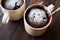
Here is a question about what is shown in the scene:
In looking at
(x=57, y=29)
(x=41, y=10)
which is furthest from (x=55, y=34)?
(x=41, y=10)

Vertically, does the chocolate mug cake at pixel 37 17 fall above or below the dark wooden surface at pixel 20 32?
above

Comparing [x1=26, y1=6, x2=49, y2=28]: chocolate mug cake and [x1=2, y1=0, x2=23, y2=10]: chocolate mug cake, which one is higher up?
[x1=2, y1=0, x2=23, y2=10]: chocolate mug cake

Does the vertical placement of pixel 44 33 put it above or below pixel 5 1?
below

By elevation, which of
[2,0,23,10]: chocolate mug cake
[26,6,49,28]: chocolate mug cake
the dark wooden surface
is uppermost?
[2,0,23,10]: chocolate mug cake

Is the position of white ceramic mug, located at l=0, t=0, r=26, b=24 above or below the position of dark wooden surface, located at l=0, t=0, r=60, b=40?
above

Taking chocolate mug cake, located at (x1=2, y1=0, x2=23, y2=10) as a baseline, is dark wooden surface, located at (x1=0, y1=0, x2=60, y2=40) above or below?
below

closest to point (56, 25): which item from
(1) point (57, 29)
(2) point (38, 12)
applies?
(1) point (57, 29)

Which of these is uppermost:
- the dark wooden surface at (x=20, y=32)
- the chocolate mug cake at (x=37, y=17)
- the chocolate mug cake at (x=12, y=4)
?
the chocolate mug cake at (x=12, y=4)

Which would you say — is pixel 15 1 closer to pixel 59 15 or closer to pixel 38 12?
pixel 38 12

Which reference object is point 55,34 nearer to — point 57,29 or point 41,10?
point 57,29

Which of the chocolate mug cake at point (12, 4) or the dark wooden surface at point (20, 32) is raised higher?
the chocolate mug cake at point (12, 4)
